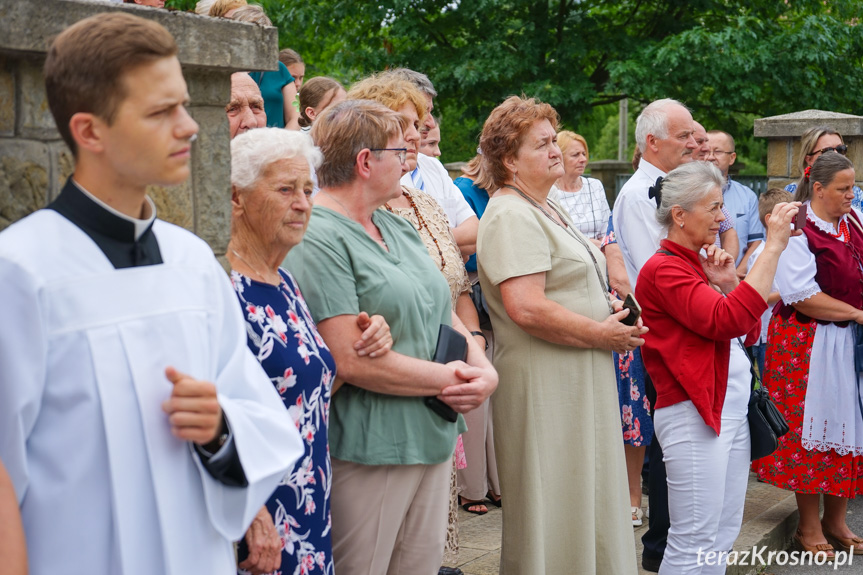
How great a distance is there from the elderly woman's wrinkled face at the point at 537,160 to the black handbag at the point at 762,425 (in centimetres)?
128

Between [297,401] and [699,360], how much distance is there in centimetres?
197

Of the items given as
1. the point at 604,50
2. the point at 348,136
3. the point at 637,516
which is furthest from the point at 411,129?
the point at 604,50

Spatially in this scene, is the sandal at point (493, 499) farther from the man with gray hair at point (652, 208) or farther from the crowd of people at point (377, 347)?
the man with gray hair at point (652, 208)

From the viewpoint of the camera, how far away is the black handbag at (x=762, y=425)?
4.06 metres

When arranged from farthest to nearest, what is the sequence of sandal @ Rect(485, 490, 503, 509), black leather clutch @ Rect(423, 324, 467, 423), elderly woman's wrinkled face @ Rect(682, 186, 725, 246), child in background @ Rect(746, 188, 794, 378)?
child in background @ Rect(746, 188, 794, 378) → sandal @ Rect(485, 490, 503, 509) → elderly woman's wrinkled face @ Rect(682, 186, 725, 246) → black leather clutch @ Rect(423, 324, 467, 423)

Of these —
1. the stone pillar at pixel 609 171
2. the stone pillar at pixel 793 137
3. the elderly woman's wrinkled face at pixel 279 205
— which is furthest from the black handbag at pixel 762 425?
the stone pillar at pixel 609 171

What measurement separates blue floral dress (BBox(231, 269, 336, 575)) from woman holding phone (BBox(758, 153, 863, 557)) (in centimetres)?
342

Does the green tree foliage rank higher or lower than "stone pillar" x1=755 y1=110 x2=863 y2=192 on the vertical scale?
higher

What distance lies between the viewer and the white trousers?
12.9 feet

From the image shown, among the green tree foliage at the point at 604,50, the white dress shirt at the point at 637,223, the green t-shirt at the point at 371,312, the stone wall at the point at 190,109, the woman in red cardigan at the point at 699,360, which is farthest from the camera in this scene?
the green tree foliage at the point at 604,50

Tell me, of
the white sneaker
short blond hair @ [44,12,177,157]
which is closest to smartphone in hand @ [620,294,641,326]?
the white sneaker

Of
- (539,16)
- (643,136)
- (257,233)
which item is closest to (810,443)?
(643,136)

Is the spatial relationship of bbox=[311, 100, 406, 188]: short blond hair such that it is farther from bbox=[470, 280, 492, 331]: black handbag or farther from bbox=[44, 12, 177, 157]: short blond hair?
bbox=[470, 280, 492, 331]: black handbag

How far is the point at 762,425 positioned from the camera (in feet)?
13.3
